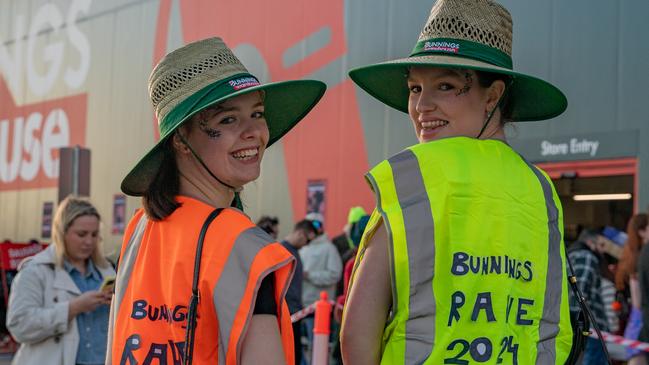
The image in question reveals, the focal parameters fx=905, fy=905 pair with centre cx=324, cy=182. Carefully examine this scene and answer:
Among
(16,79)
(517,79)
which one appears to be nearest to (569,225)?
(517,79)

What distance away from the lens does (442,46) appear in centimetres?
255

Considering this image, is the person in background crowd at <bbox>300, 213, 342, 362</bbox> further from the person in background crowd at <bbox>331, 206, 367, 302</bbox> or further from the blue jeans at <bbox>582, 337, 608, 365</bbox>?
the blue jeans at <bbox>582, 337, 608, 365</bbox>

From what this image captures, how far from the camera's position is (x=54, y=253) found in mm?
5332

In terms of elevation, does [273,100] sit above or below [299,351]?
above

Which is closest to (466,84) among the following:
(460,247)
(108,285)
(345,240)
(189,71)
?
(460,247)

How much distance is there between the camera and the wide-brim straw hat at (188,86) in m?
2.45

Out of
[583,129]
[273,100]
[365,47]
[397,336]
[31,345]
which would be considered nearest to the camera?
[397,336]

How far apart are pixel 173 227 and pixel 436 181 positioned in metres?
0.69

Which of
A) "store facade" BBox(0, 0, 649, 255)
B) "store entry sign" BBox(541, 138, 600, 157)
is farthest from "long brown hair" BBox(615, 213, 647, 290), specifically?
"store entry sign" BBox(541, 138, 600, 157)

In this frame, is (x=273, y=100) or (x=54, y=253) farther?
(x=54, y=253)

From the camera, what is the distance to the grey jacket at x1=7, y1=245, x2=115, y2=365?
5.01m

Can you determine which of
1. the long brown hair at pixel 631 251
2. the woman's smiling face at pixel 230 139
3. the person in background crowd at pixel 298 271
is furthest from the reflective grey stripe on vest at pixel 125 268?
the person in background crowd at pixel 298 271

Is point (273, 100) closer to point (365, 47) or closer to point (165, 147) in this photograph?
point (165, 147)

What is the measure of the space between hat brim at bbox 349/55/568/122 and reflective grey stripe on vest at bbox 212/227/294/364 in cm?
72
